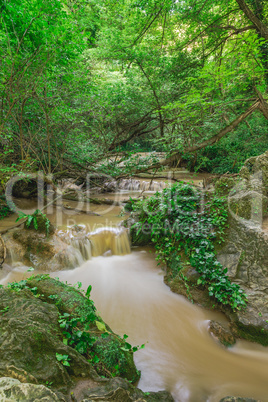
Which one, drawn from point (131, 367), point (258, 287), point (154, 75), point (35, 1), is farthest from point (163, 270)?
point (154, 75)

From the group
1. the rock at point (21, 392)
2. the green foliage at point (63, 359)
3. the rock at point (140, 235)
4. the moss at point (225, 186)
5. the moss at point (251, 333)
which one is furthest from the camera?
the rock at point (140, 235)

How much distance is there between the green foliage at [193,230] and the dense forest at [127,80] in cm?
201

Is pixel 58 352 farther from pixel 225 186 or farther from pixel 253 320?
pixel 225 186

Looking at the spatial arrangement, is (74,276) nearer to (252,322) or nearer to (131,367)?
(131,367)

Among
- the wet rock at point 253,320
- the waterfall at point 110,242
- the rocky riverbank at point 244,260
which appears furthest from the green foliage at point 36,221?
the wet rock at point 253,320

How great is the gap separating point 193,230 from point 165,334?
208 centimetres

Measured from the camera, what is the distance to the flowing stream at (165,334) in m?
2.74

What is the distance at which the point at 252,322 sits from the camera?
343 centimetres

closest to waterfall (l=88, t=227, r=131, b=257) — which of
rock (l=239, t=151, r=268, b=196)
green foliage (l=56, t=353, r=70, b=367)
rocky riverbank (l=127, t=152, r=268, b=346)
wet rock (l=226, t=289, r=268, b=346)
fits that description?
rocky riverbank (l=127, t=152, r=268, b=346)

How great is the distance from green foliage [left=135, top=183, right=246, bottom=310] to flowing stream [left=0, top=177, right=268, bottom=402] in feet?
1.84

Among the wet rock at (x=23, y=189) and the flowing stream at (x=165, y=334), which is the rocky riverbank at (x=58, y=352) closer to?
the flowing stream at (x=165, y=334)

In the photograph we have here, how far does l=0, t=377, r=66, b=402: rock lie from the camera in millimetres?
1104

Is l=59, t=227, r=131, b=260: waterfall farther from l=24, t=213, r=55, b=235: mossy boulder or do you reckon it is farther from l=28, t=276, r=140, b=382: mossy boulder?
l=28, t=276, r=140, b=382: mossy boulder

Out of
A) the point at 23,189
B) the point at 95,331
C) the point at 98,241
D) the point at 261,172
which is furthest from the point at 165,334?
the point at 23,189
